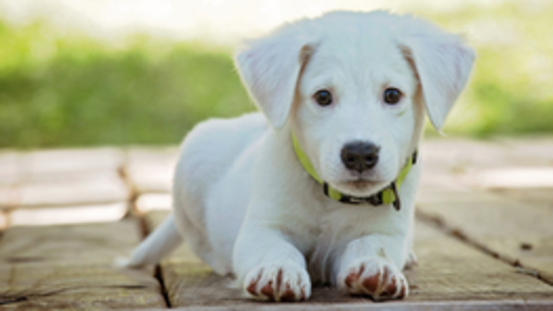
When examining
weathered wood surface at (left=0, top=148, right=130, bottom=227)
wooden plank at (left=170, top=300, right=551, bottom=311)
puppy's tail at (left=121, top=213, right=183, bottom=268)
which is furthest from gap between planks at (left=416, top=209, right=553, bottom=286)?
weathered wood surface at (left=0, top=148, right=130, bottom=227)

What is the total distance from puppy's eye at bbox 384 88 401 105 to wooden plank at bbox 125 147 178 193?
9.07 ft

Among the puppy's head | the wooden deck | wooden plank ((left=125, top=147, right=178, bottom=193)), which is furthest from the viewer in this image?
wooden plank ((left=125, top=147, right=178, bottom=193))

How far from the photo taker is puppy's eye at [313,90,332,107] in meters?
2.97

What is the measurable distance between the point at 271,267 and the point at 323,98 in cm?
67

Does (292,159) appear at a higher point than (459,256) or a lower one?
higher

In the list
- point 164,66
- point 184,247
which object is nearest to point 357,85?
point 184,247

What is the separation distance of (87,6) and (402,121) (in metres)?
10.8

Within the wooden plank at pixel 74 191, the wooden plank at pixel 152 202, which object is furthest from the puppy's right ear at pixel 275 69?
the wooden plank at pixel 74 191

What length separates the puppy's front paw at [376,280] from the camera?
2832 millimetres

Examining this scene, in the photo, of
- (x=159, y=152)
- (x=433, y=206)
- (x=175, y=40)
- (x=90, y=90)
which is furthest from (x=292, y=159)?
(x=175, y=40)

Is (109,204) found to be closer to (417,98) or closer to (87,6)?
(417,98)

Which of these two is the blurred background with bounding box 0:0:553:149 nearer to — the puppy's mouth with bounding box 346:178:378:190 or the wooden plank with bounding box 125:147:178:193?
the wooden plank with bounding box 125:147:178:193

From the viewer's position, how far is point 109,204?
5668mm

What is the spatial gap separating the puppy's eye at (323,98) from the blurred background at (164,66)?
5284 mm
